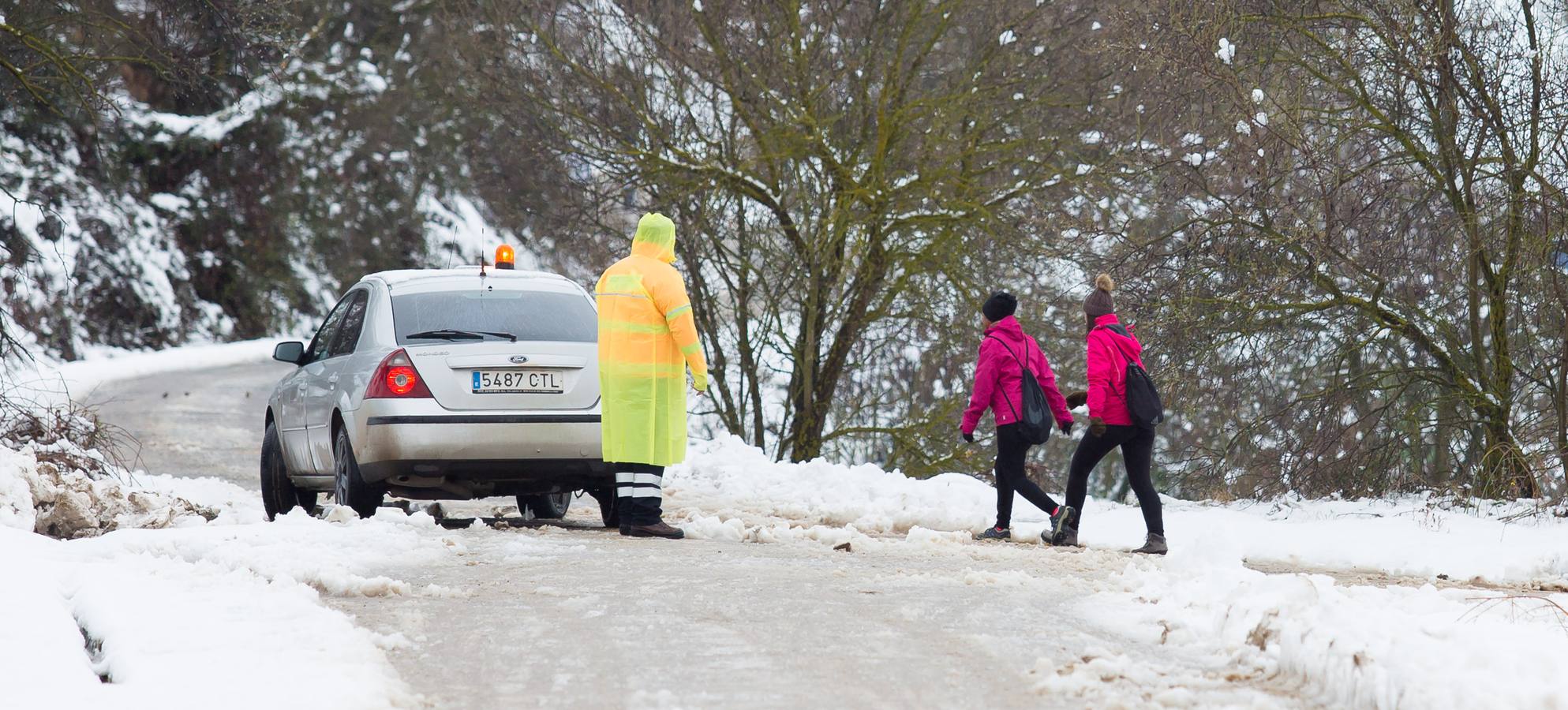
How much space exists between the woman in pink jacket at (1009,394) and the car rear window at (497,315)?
221 cm

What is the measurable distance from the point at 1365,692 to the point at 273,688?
2909 millimetres

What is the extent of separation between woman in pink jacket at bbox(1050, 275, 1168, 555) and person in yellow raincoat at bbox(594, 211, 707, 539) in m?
2.14

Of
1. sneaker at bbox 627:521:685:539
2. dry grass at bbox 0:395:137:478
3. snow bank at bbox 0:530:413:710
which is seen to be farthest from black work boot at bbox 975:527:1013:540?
dry grass at bbox 0:395:137:478

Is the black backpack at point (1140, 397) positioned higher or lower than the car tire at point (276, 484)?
higher

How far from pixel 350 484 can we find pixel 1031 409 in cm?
380

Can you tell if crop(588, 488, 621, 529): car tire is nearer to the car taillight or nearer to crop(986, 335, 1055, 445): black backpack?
the car taillight

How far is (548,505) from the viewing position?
10.5 metres

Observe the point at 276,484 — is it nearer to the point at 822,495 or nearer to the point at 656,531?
the point at 656,531

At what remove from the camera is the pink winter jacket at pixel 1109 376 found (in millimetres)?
8531

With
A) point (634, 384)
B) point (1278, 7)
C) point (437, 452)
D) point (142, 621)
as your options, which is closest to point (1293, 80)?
point (1278, 7)

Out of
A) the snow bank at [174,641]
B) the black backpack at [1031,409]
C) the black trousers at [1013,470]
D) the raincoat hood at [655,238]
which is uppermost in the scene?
the raincoat hood at [655,238]

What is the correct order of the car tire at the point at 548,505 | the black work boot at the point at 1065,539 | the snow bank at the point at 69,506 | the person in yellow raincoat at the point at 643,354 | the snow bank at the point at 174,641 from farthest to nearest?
1. the car tire at the point at 548,505
2. the black work boot at the point at 1065,539
3. the person in yellow raincoat at the point at 643,354
4. the snow bank at the point at 69,506
5. the snow bank at the point at 174,641

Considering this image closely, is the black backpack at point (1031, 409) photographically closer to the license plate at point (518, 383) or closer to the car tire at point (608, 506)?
the car tire at point (608, 506)

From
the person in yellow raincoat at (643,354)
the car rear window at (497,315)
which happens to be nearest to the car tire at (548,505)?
the car rear window at (497,315)
